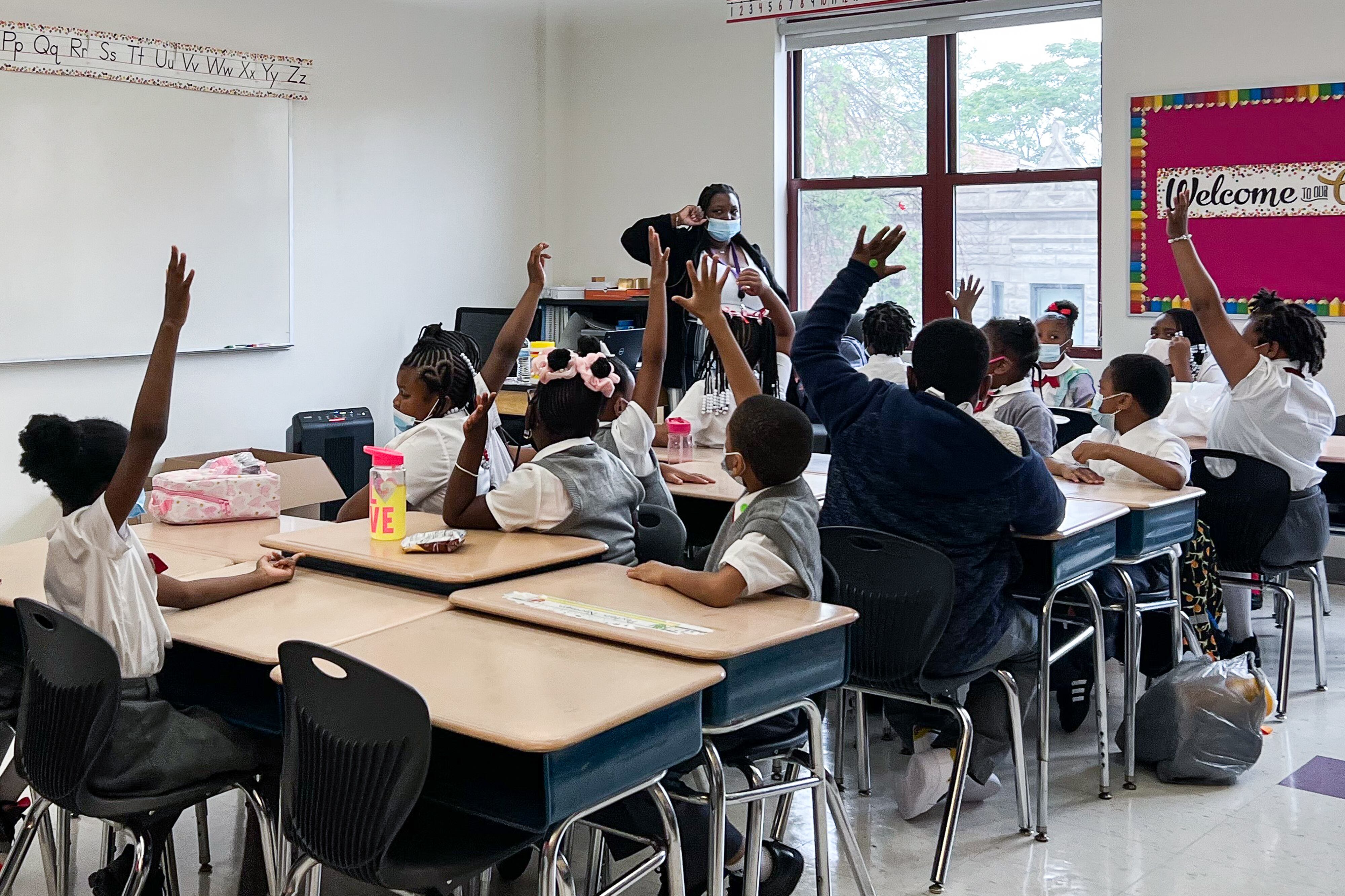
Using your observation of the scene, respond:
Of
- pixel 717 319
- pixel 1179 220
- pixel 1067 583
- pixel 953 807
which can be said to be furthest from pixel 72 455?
pixel 1179 220

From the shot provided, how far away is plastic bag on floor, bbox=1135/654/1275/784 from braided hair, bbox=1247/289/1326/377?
1.12m

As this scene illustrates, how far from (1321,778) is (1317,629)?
0.86 m

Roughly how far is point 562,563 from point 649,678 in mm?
750

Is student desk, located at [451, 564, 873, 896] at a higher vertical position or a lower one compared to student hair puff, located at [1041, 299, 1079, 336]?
lower

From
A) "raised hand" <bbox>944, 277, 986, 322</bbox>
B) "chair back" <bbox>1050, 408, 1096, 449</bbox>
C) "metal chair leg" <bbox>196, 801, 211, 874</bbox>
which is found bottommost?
"metal chair leg" <bbox>196, 801, 211, 874</bbox>

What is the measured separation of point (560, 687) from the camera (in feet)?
6.16

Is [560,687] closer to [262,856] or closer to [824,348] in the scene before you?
[262,856]

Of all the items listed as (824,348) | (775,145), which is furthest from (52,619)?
(775,145)

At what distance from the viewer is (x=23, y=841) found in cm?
239

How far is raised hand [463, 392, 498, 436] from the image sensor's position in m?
2.65

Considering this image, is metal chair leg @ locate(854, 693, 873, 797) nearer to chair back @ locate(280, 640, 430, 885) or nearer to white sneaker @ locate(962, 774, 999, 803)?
white sneaker @ locate(962, 774, 999, 803)

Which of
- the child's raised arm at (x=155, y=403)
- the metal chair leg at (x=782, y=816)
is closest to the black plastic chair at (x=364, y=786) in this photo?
the child's raised arm at (x=155, y=403)

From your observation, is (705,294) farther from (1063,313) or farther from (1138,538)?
(1063,313)

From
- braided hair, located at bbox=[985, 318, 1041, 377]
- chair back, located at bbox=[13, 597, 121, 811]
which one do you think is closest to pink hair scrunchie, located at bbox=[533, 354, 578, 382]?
chair back, located at bbox=[13, 597, 121, 811]
